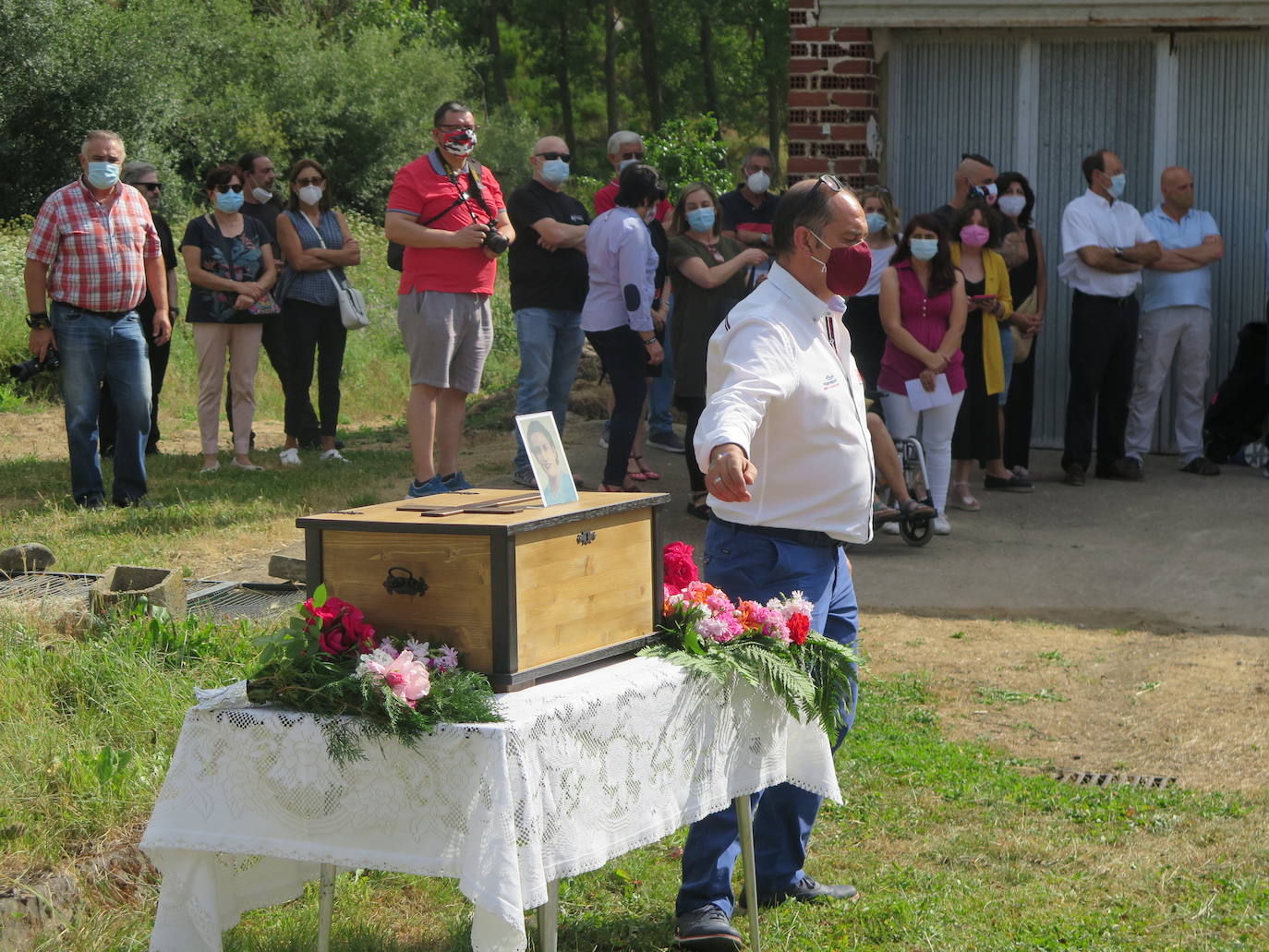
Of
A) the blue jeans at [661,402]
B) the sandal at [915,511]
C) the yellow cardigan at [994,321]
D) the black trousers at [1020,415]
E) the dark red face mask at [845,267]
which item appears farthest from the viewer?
the blue jeans at [661,402]

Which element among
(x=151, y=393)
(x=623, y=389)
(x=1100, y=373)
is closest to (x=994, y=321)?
(x=1100, y=373)

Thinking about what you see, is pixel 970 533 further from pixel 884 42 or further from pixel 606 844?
pixel 606 844

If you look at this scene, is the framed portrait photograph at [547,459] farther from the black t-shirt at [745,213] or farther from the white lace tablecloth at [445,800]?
the black t-shirt at [745,213]

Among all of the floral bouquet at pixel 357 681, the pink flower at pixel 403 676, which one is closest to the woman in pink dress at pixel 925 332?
the floral bouquet at pixel 357 681

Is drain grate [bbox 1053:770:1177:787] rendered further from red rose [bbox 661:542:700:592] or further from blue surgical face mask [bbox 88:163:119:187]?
blue surgical face mask [bbox 88:163:119:187]

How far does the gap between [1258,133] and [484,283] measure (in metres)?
6.32

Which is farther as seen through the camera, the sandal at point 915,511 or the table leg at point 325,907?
the sandal at point 915,511

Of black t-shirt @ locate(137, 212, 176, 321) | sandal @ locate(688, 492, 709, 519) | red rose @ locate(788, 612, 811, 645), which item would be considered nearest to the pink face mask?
sandal @ locate(688, 492, 709, 519)

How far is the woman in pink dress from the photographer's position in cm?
880

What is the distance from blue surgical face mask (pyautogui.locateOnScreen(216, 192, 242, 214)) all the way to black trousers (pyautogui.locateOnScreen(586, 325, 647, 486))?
9.13 ft

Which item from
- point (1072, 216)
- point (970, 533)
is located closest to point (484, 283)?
point (970, 533)

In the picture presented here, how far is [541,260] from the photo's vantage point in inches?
363

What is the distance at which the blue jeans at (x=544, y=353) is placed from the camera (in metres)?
9.28

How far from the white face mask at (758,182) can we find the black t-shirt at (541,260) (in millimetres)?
1546
